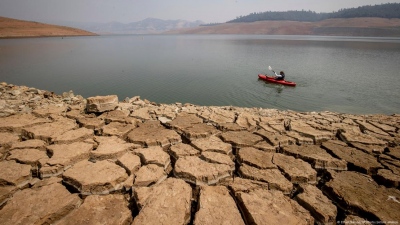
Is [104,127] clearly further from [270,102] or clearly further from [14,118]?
[270,102]

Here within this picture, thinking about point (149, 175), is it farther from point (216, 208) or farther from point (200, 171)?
point (216, 208)

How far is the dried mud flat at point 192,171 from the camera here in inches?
84.1

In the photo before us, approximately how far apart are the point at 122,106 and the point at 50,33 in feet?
257

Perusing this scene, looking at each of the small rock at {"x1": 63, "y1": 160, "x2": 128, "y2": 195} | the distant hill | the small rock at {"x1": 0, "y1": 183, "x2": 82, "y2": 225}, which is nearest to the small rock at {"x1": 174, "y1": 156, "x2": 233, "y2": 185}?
the small rock at {"x1": 63, "y1": 160, "x2": 128, "y2": 195}

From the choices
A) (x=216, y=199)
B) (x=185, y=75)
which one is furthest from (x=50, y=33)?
(x=216, y=199)

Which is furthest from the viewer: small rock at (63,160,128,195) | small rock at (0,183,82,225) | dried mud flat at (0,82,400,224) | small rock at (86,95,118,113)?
small rock at (86,95,118,113)

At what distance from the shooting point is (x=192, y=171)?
2.71 m

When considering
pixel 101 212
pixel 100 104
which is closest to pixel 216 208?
pixel 101 212

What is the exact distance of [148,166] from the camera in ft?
9.26

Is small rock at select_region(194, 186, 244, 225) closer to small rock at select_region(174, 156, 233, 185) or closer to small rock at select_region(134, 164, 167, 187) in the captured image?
small rock at select_region(174, 156, 233, 185)

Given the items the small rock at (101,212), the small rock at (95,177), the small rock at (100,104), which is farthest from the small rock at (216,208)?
the small rock at (100,104)

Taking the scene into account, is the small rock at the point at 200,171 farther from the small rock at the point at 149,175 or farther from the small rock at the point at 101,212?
the small rock at the point at 101,212

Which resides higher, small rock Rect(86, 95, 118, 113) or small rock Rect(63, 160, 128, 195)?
small rock Rect(86, 95, 118, 113)

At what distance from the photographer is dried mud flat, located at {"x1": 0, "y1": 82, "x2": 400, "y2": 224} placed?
7.01ft
